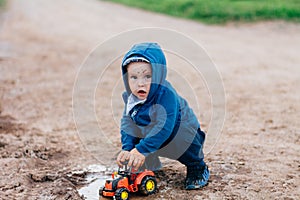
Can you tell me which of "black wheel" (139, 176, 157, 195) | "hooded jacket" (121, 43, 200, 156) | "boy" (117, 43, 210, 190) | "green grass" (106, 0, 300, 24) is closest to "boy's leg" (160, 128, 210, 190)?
"boy" (117, 43, 210, 190)

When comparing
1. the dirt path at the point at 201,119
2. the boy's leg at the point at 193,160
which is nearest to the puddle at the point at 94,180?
the dirt path at the point at 201,119

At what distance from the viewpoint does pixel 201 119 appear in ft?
17.8

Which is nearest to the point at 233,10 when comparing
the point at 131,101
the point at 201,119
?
the point at 201,119

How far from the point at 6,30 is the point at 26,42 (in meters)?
1.65

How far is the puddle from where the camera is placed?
354 centimetres

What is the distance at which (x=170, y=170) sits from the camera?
3906mm

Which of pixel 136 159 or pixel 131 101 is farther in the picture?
pixel 131 101

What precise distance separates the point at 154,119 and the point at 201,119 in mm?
2162

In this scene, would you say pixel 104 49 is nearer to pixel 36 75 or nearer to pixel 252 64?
pixel 36 75

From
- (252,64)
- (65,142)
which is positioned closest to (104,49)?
(252,64)

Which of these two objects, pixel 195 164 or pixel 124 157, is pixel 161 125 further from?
pixel 195 164

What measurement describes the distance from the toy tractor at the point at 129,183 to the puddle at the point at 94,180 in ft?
0.48

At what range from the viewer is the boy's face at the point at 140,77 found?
3.24m

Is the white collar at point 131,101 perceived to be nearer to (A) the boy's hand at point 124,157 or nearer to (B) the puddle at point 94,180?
(A) the boy's hand at point 124,157
